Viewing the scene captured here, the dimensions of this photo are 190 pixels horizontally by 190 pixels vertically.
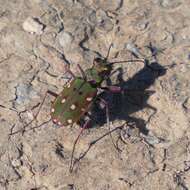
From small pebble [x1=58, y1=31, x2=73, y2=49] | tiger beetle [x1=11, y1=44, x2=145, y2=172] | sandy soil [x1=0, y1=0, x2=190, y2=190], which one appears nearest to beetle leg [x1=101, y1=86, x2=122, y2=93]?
tiger beetle [x1=11, y1=44, x2=145, y2=172]

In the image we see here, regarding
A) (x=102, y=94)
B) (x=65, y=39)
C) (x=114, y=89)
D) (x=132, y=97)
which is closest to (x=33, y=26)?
(x=65, y=39)

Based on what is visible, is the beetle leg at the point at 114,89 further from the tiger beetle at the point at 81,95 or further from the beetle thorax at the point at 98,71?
the beetle thorax at the point at 98,71

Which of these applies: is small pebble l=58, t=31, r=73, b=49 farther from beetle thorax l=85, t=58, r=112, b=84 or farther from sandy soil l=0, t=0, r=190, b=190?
beetle thorax l=85, t=58, r=112, b=84

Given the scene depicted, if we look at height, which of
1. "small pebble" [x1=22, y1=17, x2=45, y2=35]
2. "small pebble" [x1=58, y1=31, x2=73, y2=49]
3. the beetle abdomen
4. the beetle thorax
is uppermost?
"small pebble" [x1=22, y1=17, x2=45, y2=35]

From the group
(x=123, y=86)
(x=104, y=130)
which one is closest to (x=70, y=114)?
(x=104, y=130)

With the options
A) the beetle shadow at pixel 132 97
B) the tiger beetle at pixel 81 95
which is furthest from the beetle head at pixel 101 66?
the beetle shadow at pixel 132 97

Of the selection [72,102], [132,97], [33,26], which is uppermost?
[33,26]

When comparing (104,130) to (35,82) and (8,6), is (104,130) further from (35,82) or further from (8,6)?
(8,6)

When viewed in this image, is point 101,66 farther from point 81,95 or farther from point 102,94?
point 81,95
